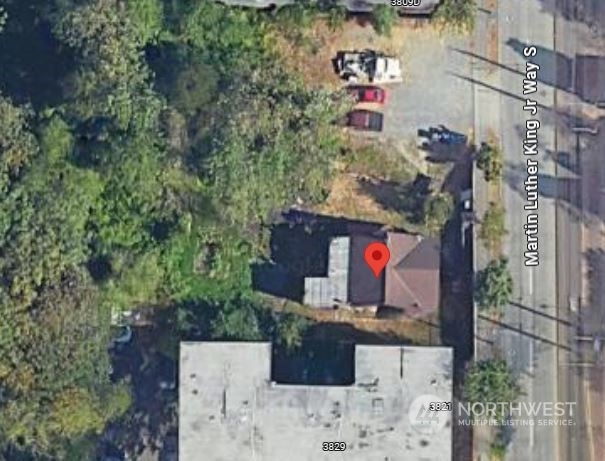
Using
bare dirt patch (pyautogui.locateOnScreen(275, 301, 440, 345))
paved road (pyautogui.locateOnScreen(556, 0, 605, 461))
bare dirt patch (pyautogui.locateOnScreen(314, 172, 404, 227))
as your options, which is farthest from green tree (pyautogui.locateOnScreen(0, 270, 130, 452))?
paved road (pyautogui.locateOnScreen(556, 0, 605, 461))

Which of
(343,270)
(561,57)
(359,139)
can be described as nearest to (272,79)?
(359,139)

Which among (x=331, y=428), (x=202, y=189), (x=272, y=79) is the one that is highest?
(x=272, y=79)

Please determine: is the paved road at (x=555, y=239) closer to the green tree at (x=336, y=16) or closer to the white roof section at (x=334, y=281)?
the white roof section at (x=334, y=281)

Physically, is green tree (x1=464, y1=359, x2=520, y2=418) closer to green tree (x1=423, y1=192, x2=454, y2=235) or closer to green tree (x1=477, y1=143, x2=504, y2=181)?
green tree (x1=423, y1=192, x2=454, y2=235)

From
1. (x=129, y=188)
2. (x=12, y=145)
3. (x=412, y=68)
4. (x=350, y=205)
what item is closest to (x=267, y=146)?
(x=350, y=205)

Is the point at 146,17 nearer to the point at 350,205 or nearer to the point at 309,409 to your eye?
the point at 350,205

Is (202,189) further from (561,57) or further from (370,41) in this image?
(561,57)
